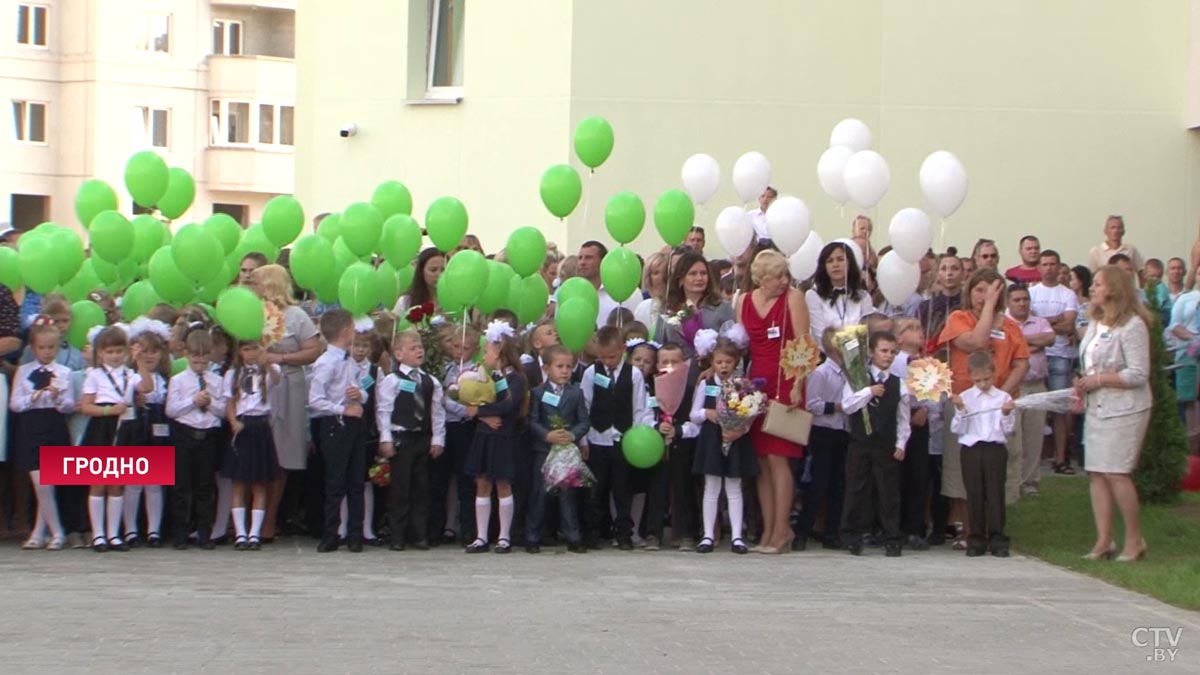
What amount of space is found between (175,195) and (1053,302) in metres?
7.80

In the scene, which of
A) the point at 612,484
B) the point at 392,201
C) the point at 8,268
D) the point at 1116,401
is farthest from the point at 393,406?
the point at 1116,401

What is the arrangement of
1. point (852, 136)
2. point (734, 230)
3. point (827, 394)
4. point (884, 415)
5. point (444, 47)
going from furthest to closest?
point (444, 47) → point (852, 136) → point (734, 230) → point (827, 394) → point (884, 415)

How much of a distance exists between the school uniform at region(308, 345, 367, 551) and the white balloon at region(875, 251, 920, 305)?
3906 millimetres

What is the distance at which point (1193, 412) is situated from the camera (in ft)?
57.0

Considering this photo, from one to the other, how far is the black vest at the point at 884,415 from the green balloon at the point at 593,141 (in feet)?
10.8

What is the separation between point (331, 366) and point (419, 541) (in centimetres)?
139

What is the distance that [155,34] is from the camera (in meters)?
59.1

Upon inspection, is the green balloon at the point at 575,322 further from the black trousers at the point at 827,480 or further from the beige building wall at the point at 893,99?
the beige building wall at the point at 893,99

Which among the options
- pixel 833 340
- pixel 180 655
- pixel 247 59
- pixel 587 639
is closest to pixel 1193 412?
pixel 833 340

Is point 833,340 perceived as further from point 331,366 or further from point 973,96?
point 973,96

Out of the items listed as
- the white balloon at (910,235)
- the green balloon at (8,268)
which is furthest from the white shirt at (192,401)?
the white balloon at (910,235)

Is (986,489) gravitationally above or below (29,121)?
below

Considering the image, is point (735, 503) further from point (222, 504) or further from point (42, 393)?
point (42, 393)

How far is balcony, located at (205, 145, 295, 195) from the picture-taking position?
59.5m
